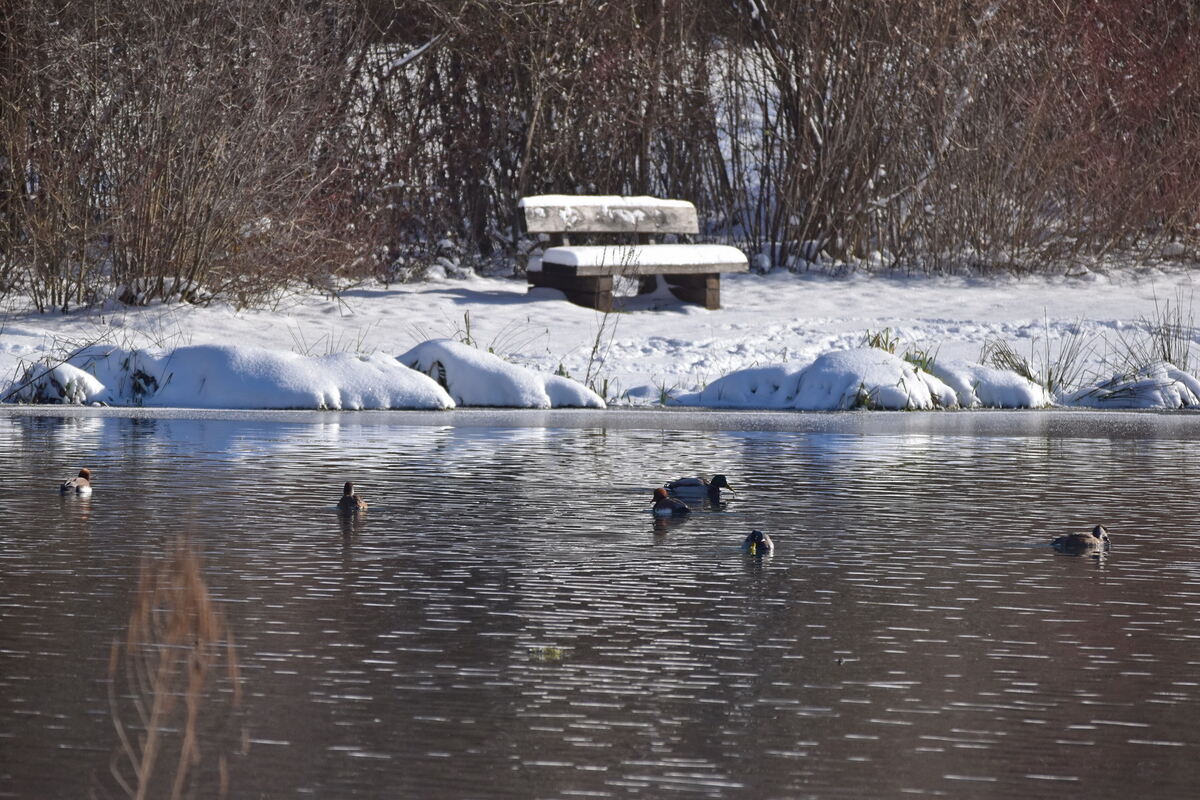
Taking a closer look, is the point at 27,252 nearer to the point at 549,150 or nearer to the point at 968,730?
the point at 549,150

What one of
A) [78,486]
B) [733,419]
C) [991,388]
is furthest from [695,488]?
[991,388]

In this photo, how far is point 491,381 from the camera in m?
15.0

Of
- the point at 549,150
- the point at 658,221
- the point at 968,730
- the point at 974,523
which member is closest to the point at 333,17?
the point at 549,150

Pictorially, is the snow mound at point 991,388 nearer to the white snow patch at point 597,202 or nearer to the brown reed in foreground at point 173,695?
the white snow patch at point 597,202

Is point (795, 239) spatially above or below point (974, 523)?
above

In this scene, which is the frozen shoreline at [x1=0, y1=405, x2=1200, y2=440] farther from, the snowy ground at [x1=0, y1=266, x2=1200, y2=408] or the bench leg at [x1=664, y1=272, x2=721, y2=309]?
the bench leg at [x1=664, y1=272, x2=721, y2=309]

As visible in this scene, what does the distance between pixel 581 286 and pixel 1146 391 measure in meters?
5.82

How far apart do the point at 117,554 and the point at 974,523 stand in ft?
13.4

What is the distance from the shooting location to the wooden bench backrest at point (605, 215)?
61.9 feet

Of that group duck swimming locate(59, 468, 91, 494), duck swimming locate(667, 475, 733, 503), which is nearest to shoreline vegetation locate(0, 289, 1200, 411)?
duck swimming locate(59, 468, 91, 494)

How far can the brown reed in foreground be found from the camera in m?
4.39

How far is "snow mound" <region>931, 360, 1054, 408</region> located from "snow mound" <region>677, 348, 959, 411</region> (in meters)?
0.19

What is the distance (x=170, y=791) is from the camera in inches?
169

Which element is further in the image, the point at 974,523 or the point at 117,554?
the point at 974,523
